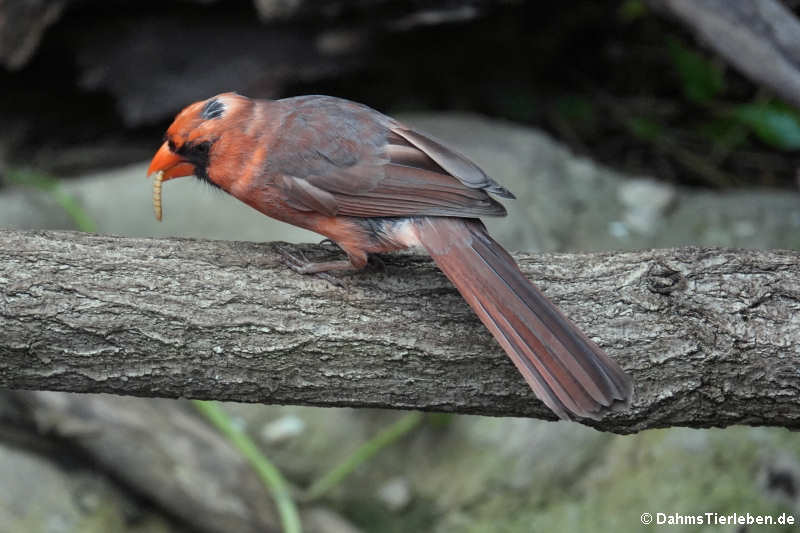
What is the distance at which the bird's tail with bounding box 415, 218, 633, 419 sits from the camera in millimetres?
2490

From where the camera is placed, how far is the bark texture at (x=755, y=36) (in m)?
4.32

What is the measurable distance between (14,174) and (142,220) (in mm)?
1177

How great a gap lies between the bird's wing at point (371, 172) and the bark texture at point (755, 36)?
2116mm

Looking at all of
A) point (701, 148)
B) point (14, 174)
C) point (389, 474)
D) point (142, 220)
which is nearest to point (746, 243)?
point (701, 148)

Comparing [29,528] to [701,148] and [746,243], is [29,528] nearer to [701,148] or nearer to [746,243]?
[746,243]

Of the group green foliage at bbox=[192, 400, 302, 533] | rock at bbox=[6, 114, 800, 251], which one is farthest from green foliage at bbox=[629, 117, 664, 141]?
green foliage at bbox=[192, 400, 302, 533]

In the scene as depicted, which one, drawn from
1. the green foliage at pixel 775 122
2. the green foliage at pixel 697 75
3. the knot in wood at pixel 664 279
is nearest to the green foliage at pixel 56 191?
the knot in wood at pixel 664 279

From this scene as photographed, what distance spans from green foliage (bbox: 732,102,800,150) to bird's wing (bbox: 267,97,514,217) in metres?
3.44

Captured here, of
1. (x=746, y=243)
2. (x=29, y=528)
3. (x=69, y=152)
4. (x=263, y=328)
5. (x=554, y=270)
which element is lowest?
(x=29, y=528)

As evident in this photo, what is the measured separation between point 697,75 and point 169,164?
14.0 ft

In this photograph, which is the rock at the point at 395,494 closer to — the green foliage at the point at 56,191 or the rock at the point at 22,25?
the green foliage at the point at 56,191

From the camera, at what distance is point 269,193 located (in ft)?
10.0

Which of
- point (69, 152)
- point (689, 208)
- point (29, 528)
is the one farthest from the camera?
point (69, 152)

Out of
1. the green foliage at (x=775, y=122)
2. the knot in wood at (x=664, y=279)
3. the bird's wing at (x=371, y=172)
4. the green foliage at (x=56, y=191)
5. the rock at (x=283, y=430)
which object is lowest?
the rock at (x=283, y=430)
